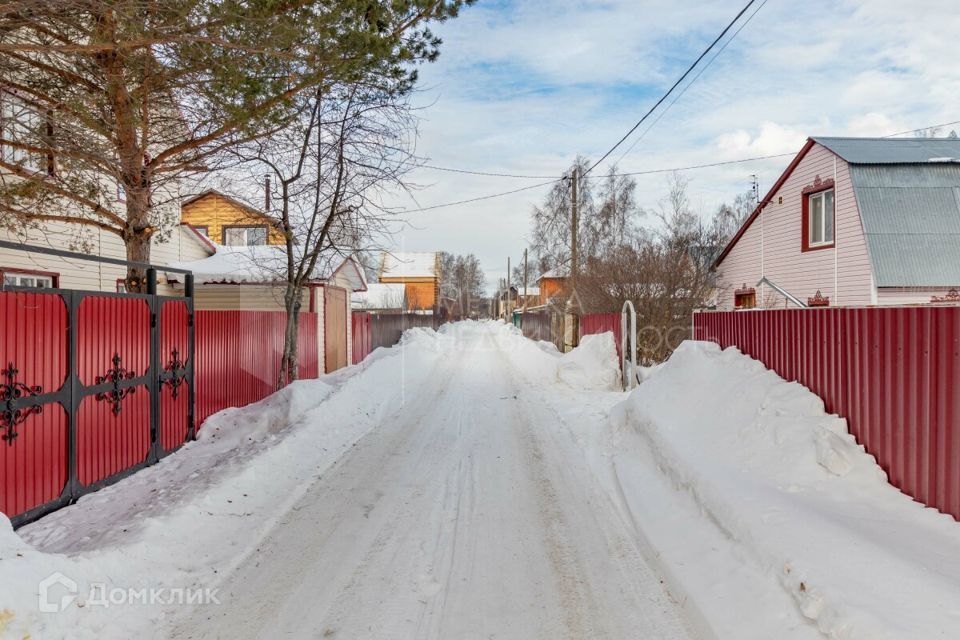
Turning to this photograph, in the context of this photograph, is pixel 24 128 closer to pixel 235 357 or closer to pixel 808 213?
pixel 235 357

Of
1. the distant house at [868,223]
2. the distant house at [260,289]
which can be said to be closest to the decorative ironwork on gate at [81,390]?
the distant house at [260,289]

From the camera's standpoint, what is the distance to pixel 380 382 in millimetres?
14078

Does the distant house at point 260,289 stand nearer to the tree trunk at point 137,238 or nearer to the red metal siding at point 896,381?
the tree trunk at point 137,238

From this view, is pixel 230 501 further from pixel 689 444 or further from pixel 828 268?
pixel 828 268

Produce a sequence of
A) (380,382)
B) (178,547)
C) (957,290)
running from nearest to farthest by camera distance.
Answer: (178,547) < (957,290) < (380,382)

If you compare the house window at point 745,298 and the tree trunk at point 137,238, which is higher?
the tree trunk at point 137,238

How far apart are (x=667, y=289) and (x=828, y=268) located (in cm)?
396

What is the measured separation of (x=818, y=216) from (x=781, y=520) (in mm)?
13484

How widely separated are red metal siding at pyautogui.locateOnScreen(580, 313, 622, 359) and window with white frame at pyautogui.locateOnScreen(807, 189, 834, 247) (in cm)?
563

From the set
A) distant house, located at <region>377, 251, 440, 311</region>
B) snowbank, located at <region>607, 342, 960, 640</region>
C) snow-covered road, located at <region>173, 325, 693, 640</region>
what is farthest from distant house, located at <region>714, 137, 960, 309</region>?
distant house, located at <region>377, 251, 440, 311</region>

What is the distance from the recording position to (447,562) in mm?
4320

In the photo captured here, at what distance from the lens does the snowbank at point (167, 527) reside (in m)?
3.37

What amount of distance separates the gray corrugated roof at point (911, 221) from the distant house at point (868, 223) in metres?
0.02

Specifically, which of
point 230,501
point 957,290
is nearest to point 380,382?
point 230,501
